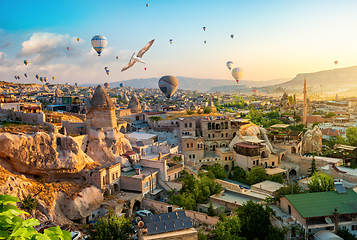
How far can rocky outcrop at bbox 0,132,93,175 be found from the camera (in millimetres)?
21766

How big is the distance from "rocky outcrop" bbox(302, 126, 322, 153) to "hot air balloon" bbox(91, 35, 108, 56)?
35.6m

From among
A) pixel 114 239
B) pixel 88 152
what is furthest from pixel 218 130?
pixel 114 239

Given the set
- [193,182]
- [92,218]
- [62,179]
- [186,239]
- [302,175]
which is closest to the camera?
[186,239]

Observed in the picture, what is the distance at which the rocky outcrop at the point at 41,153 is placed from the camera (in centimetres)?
2177

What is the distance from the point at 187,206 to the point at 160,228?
28.0 ft

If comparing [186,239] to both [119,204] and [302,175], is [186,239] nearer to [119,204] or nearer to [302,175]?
[119,204]

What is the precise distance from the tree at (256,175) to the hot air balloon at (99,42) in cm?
2860

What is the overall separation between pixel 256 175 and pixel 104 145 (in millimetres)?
17972

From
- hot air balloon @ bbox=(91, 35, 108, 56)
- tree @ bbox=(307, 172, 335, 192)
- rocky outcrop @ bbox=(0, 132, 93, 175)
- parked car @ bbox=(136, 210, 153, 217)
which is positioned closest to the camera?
rocky outcrop @ bbox=(0, 132, 93, 175)

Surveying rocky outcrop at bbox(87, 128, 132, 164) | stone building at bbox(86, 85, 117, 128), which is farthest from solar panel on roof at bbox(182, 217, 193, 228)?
stone building at bbox(86, 85, 117, 128)

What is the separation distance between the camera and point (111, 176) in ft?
82.2

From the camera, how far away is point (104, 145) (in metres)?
29.7

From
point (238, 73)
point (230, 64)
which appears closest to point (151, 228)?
point (238, 73)

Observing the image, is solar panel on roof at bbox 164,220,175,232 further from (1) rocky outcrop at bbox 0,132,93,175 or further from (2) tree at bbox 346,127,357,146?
(2) tree at bbox 346,127,357,146
